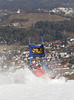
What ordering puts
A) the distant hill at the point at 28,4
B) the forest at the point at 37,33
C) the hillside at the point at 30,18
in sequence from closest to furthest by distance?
the forest at the point at 37,33, the hillside at the point at 30,18, the distant hill at the point at 28,4

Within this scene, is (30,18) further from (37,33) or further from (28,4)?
(28,4)

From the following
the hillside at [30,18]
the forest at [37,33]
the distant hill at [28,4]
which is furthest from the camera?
the distant hill at [28,4]

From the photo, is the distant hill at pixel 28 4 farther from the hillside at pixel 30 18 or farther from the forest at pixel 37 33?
the forest at pixel 37 33

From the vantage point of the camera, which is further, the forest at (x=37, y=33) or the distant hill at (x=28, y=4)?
the distant hill at (x=28, y=4)

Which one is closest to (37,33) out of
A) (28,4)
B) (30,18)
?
(30,18)

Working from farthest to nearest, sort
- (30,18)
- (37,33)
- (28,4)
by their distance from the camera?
1. (28,4)
2. (30,18)
3. (37,33)

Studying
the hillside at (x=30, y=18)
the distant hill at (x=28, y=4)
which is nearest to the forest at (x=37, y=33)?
the hillside at (x=30, y=18)

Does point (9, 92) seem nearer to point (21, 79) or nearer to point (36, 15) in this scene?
point (21, 79)

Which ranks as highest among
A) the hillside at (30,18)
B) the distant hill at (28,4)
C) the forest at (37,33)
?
the forest at (37,33)

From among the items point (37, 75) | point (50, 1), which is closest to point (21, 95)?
point (37, 75)

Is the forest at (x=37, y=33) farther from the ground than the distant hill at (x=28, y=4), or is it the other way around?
the forest at (x=37, y=33)

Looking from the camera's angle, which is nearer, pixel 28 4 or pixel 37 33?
pixel 37 33

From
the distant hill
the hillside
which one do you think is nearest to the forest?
the hillside
